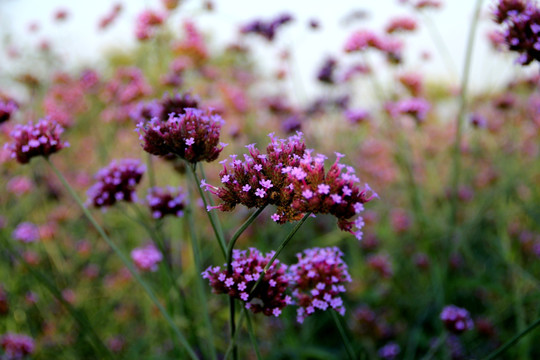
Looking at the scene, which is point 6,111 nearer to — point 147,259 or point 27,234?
point 147,259

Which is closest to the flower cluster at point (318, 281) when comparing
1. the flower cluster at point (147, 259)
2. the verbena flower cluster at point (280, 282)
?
the verbena flower cluster at point (280, 282)

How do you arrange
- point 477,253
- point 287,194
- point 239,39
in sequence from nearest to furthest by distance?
point 287,194
point 477,253
point 239,39

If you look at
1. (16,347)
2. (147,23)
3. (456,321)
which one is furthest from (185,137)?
(147,23)

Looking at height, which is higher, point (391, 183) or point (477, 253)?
point (391, 183)

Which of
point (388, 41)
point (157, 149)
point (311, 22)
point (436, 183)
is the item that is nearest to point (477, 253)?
point (436, 183)

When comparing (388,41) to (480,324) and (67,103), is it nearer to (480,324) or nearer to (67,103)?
(480,324)

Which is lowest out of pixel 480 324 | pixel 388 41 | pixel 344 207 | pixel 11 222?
pixel 480 324

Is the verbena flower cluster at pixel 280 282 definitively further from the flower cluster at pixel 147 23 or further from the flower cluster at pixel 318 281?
the flower cluster at pixel 147 23
